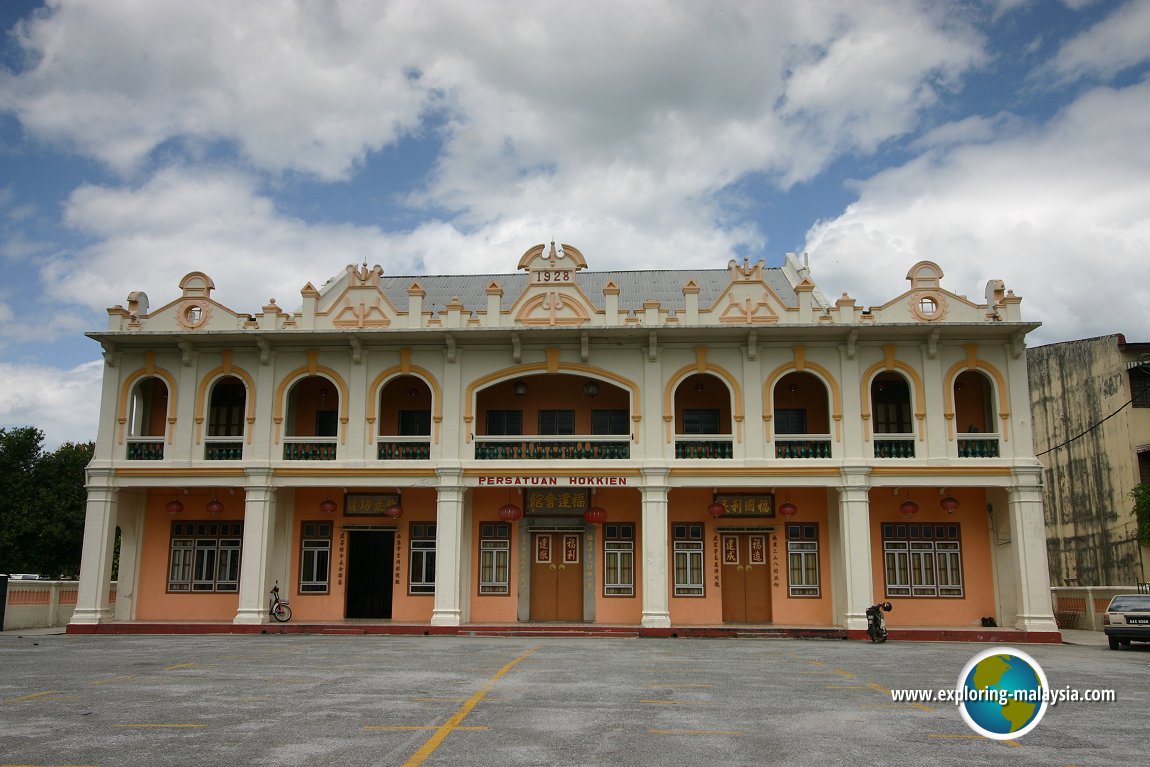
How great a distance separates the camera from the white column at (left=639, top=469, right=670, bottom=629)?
68.6ft

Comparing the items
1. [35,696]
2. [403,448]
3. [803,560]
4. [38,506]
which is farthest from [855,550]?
[38,506]

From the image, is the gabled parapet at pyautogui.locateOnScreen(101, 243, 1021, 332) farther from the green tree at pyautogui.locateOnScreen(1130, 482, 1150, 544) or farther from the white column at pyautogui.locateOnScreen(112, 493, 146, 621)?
the green tree at pyautogui.locateOnScreen(1130, 482, 1150, 544)

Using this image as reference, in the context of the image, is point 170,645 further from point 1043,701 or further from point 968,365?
point 968,365

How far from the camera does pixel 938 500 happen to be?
2288 cm

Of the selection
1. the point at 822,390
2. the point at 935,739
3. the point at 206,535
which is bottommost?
the point at 935,739

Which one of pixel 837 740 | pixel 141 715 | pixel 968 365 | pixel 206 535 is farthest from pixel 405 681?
pixel 968 365

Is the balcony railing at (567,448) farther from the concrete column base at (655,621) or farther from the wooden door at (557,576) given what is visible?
the concrete column base at (655,621)

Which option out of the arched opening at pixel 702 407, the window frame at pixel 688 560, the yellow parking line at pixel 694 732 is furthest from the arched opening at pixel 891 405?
the yellow parking line at pixel 694 732

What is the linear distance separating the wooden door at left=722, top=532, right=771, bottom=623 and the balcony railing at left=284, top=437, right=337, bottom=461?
9.70 m

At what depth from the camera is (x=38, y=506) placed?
118ft

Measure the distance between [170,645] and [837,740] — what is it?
13628 millimetres

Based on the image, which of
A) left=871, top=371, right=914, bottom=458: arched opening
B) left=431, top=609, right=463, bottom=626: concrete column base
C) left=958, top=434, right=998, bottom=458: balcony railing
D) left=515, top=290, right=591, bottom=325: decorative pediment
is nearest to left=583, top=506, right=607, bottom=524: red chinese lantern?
left=431, top=609, right=463, bottom=626: concrete column base

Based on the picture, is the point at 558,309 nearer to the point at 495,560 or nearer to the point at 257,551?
the point at 495,560

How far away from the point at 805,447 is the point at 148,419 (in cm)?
1630
